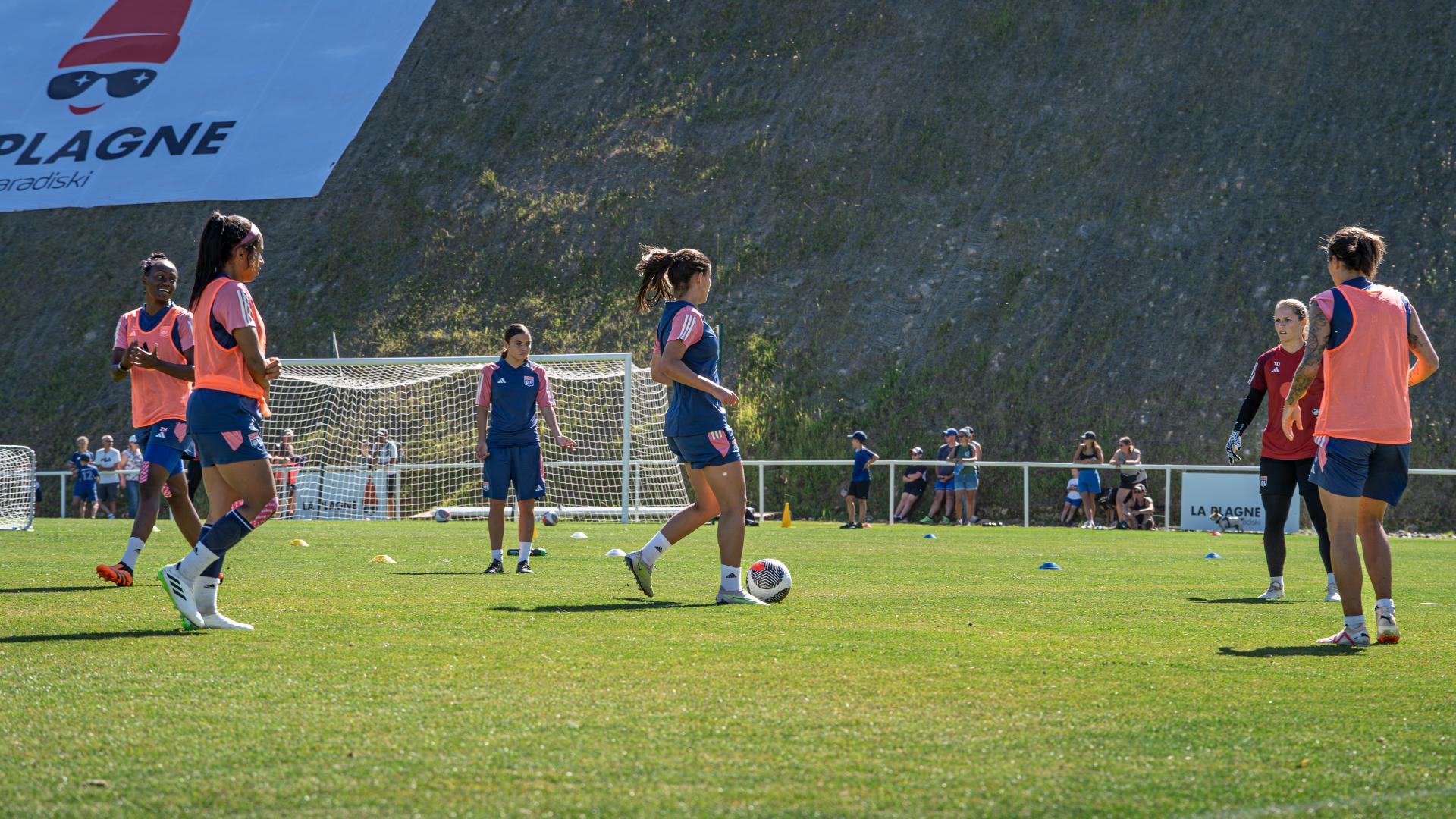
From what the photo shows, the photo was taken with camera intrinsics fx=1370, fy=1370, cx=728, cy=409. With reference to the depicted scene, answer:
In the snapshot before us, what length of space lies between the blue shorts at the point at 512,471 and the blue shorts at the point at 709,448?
3.30m

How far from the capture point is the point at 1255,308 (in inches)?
1171

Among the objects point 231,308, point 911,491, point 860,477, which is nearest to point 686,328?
point 231,308

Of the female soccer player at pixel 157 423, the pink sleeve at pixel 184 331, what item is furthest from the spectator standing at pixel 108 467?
the pink sleeve at pixel 184 331

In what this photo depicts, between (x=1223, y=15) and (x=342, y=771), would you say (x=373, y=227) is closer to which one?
(x=1223, y=15)

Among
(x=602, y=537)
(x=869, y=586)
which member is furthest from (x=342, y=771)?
(x=602, y=537)

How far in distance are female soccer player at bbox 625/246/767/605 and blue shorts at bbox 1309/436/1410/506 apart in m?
3.07

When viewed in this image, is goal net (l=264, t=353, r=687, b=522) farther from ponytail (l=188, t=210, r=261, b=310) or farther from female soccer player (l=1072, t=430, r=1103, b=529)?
ponytail (l=188, t=210, r=261, b=310)

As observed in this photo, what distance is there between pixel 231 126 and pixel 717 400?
39.1m

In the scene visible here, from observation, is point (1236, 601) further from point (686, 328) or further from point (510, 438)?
point (510, 438)

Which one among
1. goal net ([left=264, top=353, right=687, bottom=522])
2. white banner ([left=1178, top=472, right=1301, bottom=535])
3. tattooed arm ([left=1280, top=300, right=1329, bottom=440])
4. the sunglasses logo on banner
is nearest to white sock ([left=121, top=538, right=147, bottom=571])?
tattooed arm ([left=1280, top=300, right=1329, bottom=440])

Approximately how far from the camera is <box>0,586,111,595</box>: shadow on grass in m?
8.52

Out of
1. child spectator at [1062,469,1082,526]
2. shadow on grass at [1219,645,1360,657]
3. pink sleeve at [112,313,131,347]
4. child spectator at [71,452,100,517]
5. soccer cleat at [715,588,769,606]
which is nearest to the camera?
shadow on grass at [1219,645,1360,657]

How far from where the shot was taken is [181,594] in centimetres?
639

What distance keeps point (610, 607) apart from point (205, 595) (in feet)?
7.28
